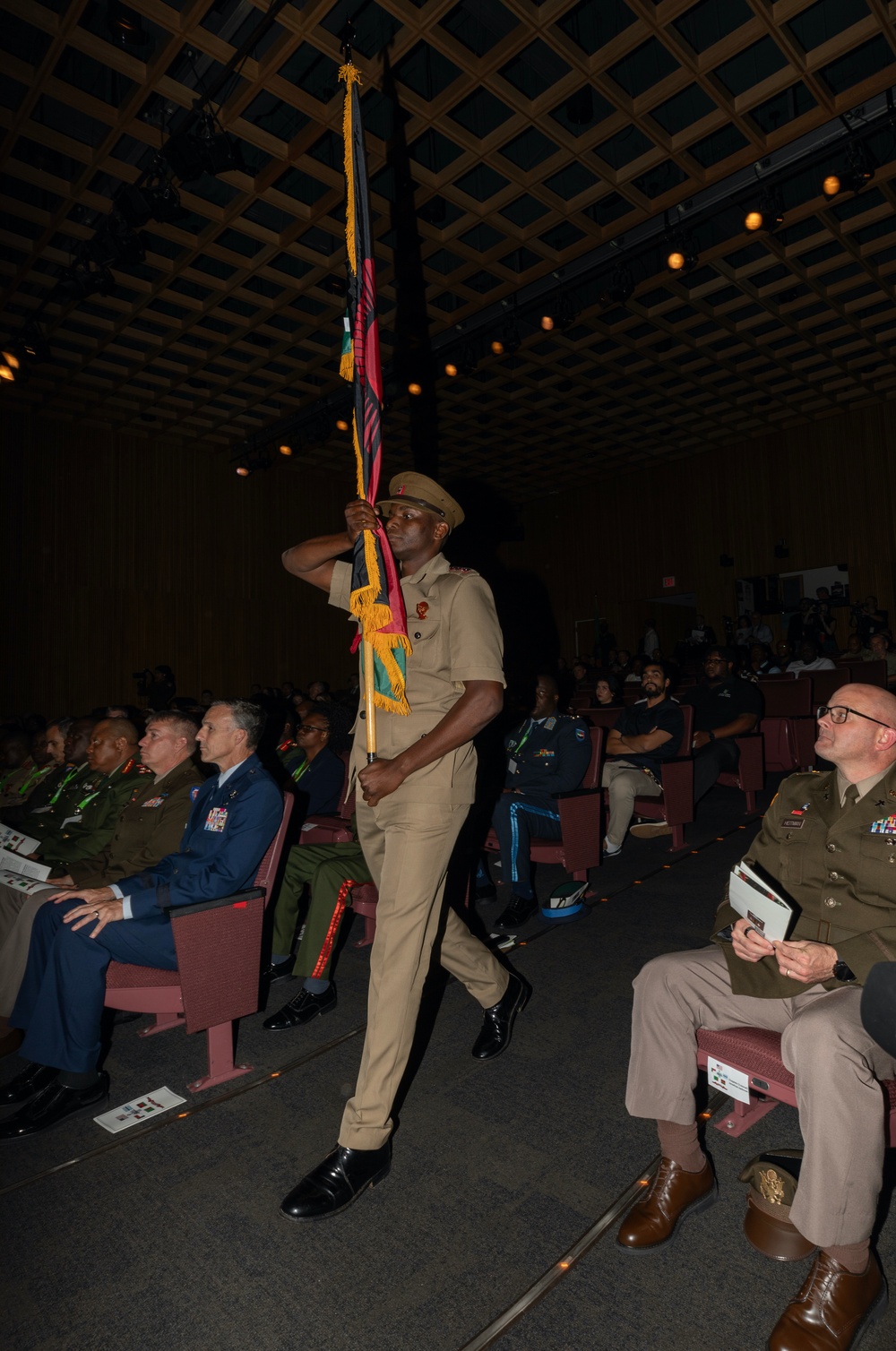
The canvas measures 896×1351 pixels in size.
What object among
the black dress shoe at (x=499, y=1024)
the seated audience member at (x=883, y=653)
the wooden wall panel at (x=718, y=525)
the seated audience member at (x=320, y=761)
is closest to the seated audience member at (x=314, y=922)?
the black dress shoe at (x=499, y=1024)

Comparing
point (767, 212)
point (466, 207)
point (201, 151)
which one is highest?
point (466, 207)

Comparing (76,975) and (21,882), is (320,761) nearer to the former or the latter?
(21,882)

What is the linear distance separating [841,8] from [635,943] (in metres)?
6.99

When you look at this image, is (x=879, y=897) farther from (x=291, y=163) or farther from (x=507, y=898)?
(x=291, y=163)

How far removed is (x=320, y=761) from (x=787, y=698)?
4.24 meters

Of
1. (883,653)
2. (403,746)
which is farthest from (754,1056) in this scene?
(883,653)

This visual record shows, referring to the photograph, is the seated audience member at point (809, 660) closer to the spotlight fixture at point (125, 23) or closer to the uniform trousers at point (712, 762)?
the uniform trousers at point (712, 762)

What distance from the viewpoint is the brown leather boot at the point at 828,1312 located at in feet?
4.14

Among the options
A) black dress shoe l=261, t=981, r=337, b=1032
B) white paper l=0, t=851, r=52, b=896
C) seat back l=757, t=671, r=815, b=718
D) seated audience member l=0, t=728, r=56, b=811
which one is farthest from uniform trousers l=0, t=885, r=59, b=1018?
seat back l=757, t=671, r=815, b=718

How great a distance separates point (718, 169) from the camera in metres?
7.09

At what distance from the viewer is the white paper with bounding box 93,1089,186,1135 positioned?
2.10 m

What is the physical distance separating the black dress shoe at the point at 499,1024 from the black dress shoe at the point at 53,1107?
3.55 feet

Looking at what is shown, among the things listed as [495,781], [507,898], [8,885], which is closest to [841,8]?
[495,781]

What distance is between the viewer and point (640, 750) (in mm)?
4723
